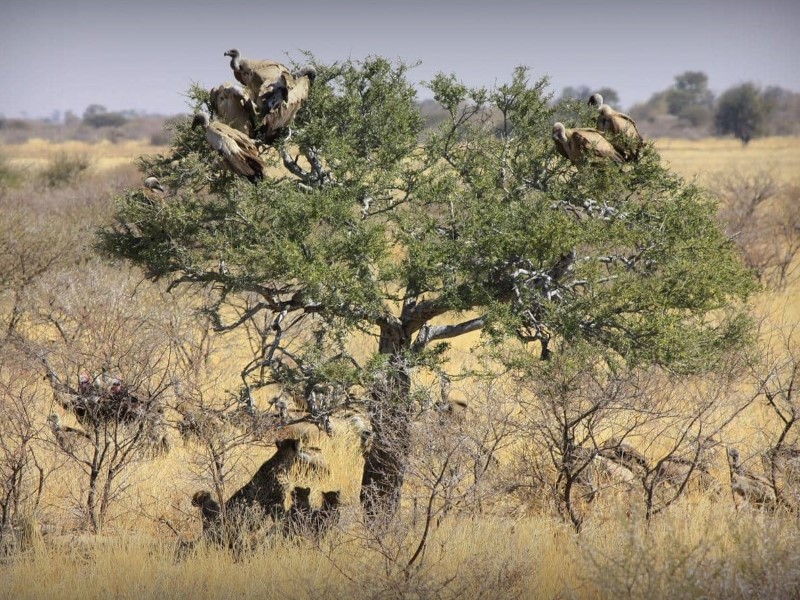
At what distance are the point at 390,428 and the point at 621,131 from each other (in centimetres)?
321

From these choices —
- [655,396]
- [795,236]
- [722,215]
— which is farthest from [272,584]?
[795,236]

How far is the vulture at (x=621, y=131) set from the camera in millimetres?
7359

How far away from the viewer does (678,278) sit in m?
7.01

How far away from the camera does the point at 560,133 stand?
7.32 metres

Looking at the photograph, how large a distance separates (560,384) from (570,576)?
161 centimetres

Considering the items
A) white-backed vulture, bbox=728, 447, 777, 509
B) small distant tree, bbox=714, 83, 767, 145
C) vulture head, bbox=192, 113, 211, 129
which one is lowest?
white-backed vulture, bbox=728, 447, 777, 509

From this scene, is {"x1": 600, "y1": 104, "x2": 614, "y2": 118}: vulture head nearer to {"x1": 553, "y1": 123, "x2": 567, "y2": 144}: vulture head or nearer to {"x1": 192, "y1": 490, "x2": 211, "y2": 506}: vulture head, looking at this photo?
{"x1": 553, "y1": 123, "x2": 567, "y2": 144}: vulture head

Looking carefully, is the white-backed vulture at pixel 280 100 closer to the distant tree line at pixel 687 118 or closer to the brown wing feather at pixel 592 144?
the brown wing feather at pixel 592 144

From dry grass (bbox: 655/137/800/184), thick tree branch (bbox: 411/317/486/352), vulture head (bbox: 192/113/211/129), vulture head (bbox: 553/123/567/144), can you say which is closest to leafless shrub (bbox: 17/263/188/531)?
vulture head (bbox: 192/113/211/129)

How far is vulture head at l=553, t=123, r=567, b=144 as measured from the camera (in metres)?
7.27

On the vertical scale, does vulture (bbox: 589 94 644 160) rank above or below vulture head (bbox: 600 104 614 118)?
below

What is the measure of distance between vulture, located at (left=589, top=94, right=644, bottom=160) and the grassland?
2980 millimetres

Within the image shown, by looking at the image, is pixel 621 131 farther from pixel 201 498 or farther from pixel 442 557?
pixel 201 498

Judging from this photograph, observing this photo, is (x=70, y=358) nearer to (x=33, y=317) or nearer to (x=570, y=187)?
(x=33, y=317)
